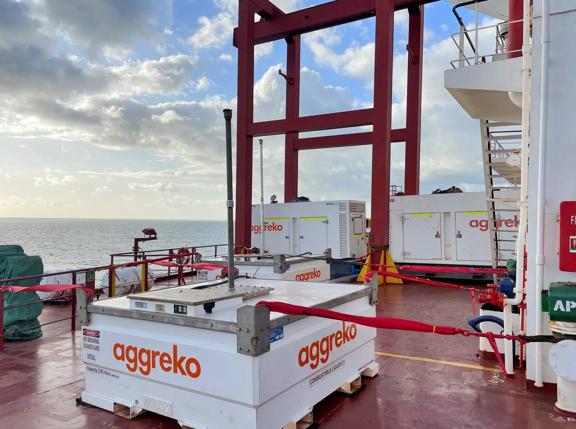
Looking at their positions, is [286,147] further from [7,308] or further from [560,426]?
[560,426]

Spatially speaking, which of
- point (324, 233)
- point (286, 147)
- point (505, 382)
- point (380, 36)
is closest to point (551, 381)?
point (505, 382)

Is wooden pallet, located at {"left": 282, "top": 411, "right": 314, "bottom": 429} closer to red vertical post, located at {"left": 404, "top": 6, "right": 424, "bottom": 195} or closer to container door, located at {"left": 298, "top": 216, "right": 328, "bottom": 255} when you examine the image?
container door, located at {"left": 298, "top": 216, "right": 328, "bottom": 255}

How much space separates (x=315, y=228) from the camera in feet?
43.2

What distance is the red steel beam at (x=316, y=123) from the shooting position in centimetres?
1226

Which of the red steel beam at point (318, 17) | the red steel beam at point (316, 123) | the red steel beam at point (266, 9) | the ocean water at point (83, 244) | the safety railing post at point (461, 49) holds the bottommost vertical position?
the ocean water at point (83, 244)

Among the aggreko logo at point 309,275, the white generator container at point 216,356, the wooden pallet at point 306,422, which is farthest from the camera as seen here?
the aggreko logo at point 309,275

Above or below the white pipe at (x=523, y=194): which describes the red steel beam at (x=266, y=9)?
above

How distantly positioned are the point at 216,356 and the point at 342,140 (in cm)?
1457

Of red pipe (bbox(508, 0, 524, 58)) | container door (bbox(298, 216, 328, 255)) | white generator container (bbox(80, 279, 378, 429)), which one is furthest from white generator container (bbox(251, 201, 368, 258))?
white generator container (bbox(80, 279, 378, 429))

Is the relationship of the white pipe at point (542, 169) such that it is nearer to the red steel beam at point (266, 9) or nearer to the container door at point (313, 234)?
the container door at point (313, 234)

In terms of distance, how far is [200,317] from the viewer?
3.17 m

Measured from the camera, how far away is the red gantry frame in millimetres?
11852

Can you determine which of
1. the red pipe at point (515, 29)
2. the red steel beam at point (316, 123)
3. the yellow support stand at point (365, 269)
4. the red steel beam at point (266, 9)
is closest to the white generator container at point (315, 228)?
the yellow support stand at point (365, 269)

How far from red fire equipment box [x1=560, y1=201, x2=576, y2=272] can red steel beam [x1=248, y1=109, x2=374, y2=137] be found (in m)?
8.51
